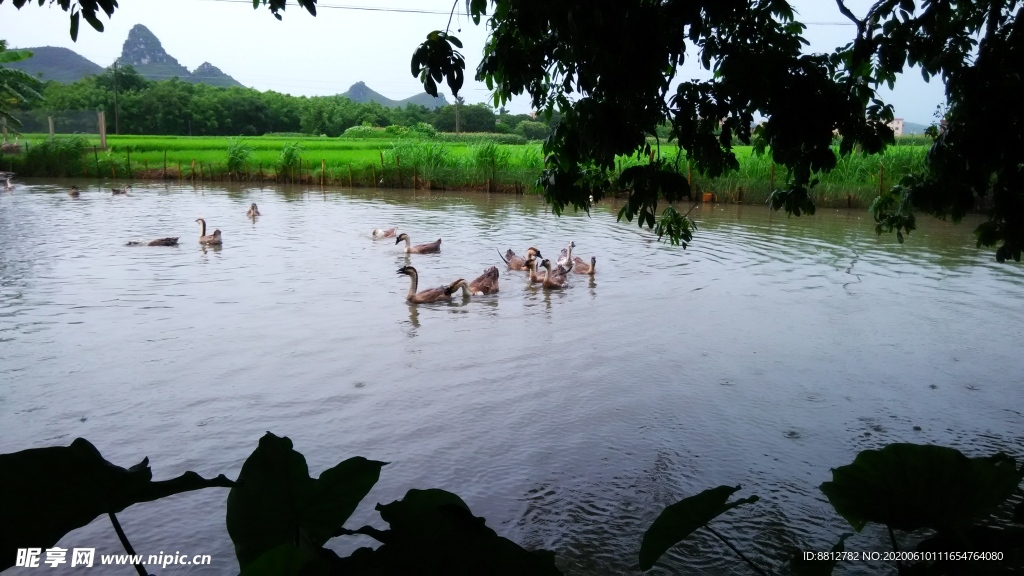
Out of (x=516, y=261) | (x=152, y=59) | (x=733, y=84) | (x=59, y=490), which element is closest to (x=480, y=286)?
(x=516, y=261)

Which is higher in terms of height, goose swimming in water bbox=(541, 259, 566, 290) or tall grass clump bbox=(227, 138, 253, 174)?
tall grass clump bbox=(227, 138, 253, 174)

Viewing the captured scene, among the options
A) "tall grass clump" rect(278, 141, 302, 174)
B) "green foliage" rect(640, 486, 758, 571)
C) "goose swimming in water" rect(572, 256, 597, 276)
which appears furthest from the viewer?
"tall grass clump" rect(278, 141, 302, 174)

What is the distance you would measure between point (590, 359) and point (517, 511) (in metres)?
Answer: 3.31

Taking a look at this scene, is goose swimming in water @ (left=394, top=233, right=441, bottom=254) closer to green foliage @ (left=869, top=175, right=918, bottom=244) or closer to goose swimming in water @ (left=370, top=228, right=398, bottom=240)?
goose swimming in water @ (left=370, top=228, right=398, bottom=240)

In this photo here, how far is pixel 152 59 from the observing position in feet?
478

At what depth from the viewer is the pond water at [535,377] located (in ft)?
15.4

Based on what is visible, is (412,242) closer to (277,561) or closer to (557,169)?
(557,169)

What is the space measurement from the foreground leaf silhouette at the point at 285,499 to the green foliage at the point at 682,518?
501 millimetres

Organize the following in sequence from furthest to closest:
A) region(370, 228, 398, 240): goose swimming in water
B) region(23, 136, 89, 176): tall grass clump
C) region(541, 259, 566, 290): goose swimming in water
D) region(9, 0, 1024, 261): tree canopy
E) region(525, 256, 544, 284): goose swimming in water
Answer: region(23, 136, 89, 176): tall grass clump < region(370, 228, 398, 240): goose swimming in water < region(525, 256, 544, 284): goose swimming in water < region(541, 259, 566, 290): goose swimming in water < region(9, 0, 1024, 261): tree canopy

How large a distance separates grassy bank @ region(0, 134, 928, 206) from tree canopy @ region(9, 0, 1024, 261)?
1488 centimetres

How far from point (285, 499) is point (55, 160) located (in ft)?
119

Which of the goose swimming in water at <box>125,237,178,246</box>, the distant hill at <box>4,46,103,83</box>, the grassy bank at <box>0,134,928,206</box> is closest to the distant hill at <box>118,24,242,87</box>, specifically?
the distant hill at <box>4,46,103,83</box>

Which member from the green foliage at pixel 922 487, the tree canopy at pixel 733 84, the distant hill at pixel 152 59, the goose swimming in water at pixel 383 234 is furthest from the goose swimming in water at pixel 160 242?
the distant hill at pixel 152 59

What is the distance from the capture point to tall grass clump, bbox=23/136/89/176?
1268 inches
